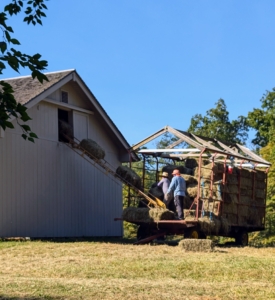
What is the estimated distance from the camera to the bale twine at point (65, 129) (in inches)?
925

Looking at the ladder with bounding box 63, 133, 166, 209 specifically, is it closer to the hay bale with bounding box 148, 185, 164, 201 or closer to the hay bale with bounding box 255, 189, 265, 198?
the hay bale with bounding box 148, 185, 164, 201

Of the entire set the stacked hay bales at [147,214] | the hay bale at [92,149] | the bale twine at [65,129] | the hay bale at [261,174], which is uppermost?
the bale twine at [65,129]

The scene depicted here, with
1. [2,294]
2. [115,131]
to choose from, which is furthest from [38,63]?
[115,131]

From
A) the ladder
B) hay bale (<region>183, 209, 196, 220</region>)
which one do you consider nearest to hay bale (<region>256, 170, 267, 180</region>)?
hay bale (<region>183, 209, 196, 220</region>)

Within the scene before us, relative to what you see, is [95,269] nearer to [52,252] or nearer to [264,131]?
[52,252]

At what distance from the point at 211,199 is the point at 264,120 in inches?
1402

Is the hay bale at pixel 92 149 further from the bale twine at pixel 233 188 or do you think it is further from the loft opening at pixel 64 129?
the bale twine at pixel 233 188

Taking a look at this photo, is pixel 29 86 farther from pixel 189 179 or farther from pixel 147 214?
pixel 189 179

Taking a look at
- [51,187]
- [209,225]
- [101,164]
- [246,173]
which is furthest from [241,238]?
[51,187]

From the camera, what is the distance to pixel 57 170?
2283 cm

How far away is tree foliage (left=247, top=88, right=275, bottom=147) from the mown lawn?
36.8 metres

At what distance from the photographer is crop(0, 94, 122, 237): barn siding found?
2056 cm

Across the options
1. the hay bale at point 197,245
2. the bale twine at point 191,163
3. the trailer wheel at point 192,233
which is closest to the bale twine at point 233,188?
the bale twine at point 191,163

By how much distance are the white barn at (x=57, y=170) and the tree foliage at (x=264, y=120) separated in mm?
28548
